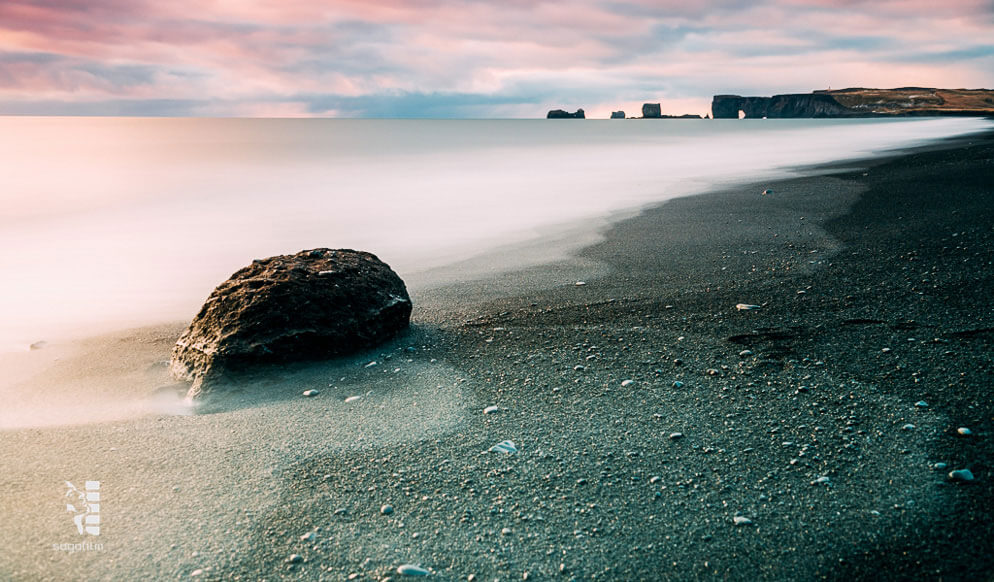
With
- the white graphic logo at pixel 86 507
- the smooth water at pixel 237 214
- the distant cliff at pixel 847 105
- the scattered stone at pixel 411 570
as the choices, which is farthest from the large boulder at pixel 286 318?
the distant cliff at pixel 847 105

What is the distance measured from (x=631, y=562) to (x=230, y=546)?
1.80m

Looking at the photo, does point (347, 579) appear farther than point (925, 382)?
No

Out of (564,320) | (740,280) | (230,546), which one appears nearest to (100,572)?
(230,546)

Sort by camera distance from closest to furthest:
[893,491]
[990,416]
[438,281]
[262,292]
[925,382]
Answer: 1. [893,491]
2. [990,416]
3. [925,382]
4. [262,292]
5. [438,281]

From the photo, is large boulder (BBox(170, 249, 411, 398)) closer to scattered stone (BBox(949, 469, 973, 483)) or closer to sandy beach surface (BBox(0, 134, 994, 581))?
sandy beach surface (BBox(0, 134, 994, 581))

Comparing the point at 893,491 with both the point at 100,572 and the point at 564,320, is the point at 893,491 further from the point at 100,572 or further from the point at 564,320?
the point at 100,572

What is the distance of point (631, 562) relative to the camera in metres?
2.83

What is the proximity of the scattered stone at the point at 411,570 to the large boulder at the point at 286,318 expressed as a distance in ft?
8.66

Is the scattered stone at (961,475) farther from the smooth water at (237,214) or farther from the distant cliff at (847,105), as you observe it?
the distant cliff at (847,105)

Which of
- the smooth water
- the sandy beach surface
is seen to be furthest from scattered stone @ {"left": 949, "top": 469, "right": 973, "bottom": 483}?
the smooth water

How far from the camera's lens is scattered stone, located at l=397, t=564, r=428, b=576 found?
2.79 metres

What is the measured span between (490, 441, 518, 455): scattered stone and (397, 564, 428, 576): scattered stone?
3.34 feet

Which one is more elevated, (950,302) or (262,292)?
(262,292)

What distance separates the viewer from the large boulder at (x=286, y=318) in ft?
16.5
